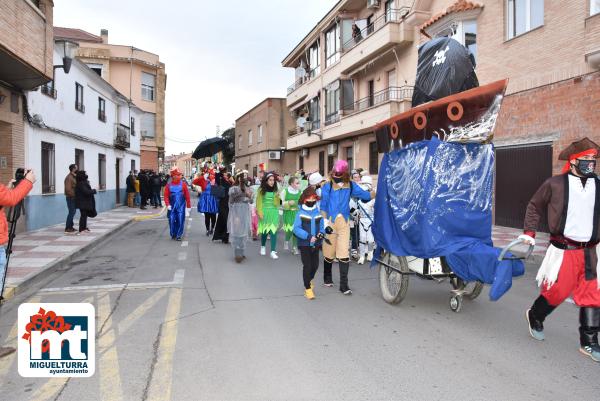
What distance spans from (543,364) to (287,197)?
239 inches

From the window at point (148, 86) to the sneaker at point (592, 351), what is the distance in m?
34.9

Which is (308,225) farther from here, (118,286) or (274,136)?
(274,136)

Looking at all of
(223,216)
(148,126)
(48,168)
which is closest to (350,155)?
(223,216)

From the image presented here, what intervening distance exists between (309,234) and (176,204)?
21.8 ft

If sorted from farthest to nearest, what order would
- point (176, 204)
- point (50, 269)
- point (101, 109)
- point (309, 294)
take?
point (101, 109)
point (176, 204)
point (50, 269)
point (309, 294)

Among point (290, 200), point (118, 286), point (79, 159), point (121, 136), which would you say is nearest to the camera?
point (118, 286)

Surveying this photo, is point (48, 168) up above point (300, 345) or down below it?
above

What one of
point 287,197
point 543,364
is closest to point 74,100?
point 287,197

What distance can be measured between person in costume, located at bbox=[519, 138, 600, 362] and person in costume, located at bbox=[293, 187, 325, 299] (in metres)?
2.79

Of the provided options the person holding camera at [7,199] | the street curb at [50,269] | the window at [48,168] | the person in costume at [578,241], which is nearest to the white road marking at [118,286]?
the street curb at [50,269]

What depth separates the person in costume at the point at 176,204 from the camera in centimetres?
1198

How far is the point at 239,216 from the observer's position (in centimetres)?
906

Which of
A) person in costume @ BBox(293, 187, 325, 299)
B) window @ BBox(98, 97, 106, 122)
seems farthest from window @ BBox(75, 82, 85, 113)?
person in costume @ BBox(293, 187, 325, 299)

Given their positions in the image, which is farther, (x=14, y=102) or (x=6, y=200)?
(x=14, y=102)
